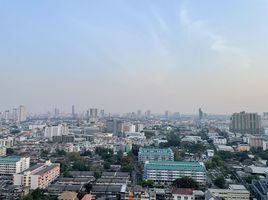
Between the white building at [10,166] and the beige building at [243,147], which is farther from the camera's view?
the beige building at [243,147]

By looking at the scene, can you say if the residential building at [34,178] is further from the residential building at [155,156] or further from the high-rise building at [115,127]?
the high-rise building at [115,127]

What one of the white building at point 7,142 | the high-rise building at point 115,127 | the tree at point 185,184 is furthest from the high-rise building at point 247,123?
the tree at point 185,184

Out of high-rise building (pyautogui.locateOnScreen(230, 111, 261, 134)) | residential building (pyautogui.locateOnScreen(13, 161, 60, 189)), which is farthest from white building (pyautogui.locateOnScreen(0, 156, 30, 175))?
high-rise building (pyautogui.locateOnScreen(230, 111, 261, 134))

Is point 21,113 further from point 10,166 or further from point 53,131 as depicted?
point 10,166

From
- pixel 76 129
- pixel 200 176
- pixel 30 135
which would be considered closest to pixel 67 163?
pixel 200 176

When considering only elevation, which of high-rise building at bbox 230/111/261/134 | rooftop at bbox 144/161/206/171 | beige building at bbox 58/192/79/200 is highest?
high-rise building at bbox 230/111/261/134

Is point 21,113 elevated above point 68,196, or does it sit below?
above

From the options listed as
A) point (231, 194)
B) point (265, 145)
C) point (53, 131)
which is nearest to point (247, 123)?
point (265, 145)

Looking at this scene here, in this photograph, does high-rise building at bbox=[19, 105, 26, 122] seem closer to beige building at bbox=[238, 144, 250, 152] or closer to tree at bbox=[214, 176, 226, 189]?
beige building at bbox=[238, 144, 250, 152]

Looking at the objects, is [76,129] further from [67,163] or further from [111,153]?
[67,163]
